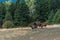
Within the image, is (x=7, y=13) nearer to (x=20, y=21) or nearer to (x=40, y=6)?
(x=20, y=21)

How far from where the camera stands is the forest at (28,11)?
18.6m

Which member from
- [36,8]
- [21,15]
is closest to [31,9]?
[36,8]

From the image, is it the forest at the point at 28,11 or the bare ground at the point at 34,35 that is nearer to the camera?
the bare ground at the point at 34,35

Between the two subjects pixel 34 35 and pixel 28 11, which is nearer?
pixel 34 35

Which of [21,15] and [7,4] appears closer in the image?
[21,15]

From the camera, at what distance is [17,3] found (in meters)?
20.0

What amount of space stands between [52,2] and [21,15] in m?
3.06

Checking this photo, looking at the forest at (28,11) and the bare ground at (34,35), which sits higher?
the bare ground at (34,35)

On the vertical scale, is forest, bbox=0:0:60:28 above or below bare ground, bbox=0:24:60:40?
below

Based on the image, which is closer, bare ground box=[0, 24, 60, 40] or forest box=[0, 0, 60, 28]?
bare ground box=[0, 24, 60, 40]

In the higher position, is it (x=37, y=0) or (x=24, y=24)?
(x=37, y=0)

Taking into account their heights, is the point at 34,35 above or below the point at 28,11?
above

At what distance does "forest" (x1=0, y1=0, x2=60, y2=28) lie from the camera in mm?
18609

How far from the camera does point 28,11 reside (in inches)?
774
